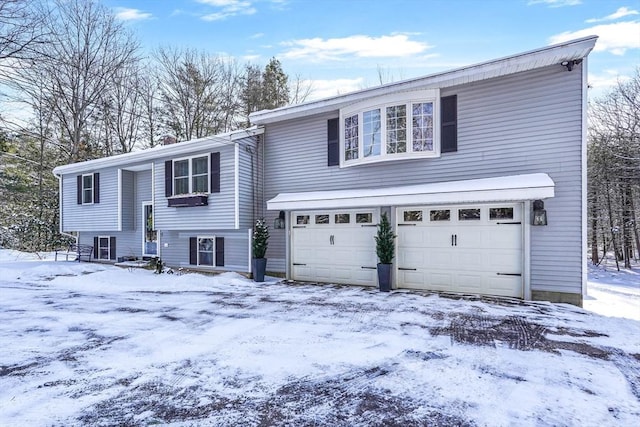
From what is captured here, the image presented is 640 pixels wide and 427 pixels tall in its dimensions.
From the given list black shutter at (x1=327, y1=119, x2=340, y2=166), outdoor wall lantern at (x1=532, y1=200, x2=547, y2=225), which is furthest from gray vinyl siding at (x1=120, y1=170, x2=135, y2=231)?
outdoor wall lantern at (x1=532, y1=200, x2=547, y2=225)

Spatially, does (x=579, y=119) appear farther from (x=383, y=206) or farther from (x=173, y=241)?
(x=173, y=241)

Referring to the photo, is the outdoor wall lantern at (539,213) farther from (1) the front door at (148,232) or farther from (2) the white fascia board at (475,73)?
(1) the front door at (148,232)

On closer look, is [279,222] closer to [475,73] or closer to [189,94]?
[475,73]

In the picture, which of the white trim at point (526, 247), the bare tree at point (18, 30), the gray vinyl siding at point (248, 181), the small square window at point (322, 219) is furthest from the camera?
the gray vinyl siding at point (248, 181)

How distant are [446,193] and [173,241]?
9.34 metres

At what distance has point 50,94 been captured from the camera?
18359 millimetres

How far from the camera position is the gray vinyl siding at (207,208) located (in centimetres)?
1017

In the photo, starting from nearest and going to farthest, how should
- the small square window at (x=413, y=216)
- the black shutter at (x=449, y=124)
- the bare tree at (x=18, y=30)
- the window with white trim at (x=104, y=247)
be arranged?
the black shutter at (x=449, y=124) < the small square window at (x=413, y=216) < the bare tree at (x=18, y=30) < the window with white trim at (x=104, y=247)

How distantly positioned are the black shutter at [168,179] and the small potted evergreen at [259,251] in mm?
3563

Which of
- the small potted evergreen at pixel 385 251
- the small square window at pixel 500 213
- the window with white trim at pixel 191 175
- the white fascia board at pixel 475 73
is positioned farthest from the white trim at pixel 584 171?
the window with white trim at pixel 191 175

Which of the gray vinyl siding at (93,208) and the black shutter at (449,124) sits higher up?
the black shutter at (449,124)

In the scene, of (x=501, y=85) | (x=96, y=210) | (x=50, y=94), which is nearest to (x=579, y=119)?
(x=501, y=85)

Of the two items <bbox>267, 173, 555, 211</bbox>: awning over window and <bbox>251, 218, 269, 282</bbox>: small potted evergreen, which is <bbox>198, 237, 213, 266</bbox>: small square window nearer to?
<bbox>251, 218, 269, 282</bbox>: small potted evergreen

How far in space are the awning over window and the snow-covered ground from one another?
2150mm
